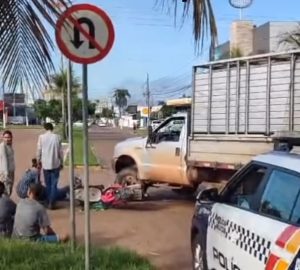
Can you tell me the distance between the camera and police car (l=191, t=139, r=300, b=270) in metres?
4.55

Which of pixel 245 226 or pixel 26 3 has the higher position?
pixel 26 3

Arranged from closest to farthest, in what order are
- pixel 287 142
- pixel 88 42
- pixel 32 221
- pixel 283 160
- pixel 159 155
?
pixel 283 160
pixel 287 142
pixel 88 42
pixel 32 221
pixel 159 155

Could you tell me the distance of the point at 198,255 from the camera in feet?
22.6

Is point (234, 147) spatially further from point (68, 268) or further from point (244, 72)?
point (68, 268)

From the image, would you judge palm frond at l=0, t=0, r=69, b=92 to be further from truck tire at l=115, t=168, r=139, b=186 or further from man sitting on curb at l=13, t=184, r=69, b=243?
truck tire at l=115, t=168, r=139, b=186

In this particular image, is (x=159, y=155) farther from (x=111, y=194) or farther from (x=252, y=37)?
(x=252, y=37)

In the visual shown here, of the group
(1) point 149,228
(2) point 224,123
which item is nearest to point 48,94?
(1) point 149,228

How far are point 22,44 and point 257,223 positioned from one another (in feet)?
7.62

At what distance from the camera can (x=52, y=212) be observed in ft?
42.5

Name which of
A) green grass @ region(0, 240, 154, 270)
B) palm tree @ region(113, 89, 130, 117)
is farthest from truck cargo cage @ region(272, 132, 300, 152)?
palm tree @ region(113, 89, 130, 117)

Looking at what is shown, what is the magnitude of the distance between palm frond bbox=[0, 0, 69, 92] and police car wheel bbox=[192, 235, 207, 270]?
237 cm

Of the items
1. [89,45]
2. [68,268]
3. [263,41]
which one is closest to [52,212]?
[68,268]

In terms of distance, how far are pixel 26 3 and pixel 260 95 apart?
760 centimetres

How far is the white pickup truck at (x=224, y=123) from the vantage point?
1196 cm
